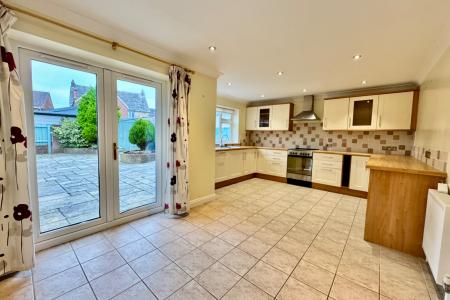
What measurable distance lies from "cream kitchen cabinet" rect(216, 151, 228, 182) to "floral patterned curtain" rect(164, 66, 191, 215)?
4.60ft

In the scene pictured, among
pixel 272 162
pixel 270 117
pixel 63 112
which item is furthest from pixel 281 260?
pixel 270 117

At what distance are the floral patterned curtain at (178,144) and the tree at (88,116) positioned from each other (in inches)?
33.7

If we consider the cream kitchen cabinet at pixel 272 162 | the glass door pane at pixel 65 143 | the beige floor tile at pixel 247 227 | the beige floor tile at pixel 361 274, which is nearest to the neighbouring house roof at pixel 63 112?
the glass door pane at pixel 65 143

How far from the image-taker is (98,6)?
1627 millimetres

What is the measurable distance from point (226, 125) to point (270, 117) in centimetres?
124

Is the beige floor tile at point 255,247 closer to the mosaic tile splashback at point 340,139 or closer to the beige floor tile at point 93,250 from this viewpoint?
the beige floor tile at point 93,250

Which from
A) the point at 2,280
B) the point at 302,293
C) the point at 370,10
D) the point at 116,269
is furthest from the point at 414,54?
the point at 2,280

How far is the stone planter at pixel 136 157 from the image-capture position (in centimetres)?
249

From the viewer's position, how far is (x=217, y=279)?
1577 mm

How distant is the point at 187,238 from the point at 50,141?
1.75 metres

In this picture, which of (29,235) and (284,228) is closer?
(29,235)

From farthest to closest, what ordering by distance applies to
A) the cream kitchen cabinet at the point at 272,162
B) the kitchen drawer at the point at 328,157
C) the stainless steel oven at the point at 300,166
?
the cream kitchen cabinet at the point at 272,162
the stainless steel oven at the point at 300,166
the kitchen drawer at the point at 328,157

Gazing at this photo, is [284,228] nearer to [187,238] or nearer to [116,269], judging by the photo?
[187,238]

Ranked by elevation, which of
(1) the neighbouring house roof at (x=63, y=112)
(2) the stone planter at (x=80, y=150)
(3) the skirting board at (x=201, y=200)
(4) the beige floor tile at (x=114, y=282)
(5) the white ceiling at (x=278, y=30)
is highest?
(5) the white ceiling at (x=278, y=30)
